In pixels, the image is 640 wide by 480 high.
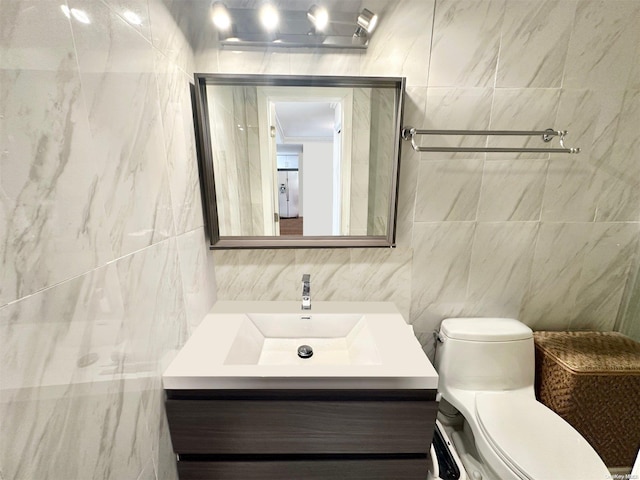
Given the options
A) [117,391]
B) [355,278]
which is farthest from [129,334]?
[355,278]

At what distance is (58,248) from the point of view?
0.47 metres

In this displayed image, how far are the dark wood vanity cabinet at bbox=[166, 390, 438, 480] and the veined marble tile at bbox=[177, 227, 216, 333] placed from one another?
30 cm

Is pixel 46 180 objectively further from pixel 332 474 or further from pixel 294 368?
pixel 332 474

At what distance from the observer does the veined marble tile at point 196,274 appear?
3.15 ft

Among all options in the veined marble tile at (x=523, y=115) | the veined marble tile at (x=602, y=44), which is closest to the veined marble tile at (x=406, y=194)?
the veined marble tile at (x=523, y=115)

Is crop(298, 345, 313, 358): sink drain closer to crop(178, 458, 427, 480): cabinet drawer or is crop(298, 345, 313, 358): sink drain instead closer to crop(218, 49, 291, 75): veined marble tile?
crop(178, 458, 427, 480): cabinet drawer

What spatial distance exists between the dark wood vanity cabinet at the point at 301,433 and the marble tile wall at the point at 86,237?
0.10 m

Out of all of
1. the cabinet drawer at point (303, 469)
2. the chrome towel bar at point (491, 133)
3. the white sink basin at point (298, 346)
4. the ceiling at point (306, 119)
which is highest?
the ceiling at point (306, 119)

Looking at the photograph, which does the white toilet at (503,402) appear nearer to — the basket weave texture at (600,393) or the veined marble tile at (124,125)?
the basket weave texture at (600,393)

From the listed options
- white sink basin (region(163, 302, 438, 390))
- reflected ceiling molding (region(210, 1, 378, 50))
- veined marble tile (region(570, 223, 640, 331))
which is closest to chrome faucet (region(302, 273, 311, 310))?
white sink basin (region(163, 302, 438, 390))

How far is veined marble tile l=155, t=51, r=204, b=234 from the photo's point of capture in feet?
2.77

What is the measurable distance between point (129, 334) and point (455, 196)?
1.31 metres

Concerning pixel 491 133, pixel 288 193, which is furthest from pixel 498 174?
pixel 288 193

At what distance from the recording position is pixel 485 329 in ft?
4.02
